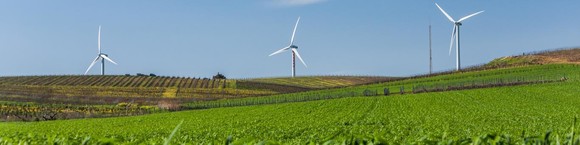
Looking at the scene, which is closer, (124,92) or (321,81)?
(124,92)

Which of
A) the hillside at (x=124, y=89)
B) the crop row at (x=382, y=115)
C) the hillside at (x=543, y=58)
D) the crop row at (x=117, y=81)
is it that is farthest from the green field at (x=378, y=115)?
the crop row at (x=117, y=81)

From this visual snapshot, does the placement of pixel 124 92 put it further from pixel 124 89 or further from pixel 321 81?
pixel 321 81

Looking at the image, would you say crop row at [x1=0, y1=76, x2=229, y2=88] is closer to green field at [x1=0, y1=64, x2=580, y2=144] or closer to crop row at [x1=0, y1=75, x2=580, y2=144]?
green field at [x1=0, y1=64, x2=580, y2=144]

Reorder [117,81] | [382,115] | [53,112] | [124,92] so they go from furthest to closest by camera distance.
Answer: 1. [117,81]
2. [124,92]
3. [53,112]
4. [382,115]

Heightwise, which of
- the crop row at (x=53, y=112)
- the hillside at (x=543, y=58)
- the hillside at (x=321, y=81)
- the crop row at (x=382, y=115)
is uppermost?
the hillside at (x=543, y=58)

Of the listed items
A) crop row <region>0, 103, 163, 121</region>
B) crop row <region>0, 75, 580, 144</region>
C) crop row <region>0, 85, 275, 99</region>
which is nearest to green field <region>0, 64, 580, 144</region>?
crop row <region>0, 75, 580, 144</region>

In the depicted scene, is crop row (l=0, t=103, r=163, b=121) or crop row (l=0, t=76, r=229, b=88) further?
crop row (l=0, t=76, r=229, b=88)

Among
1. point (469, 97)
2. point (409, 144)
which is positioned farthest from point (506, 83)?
point (409, 144)

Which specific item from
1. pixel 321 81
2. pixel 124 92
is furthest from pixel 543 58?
pixel 124 92

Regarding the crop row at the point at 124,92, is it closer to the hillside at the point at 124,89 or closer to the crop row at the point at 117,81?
the hillside at the point at 124,89

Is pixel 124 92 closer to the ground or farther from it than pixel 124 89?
closer to the ground

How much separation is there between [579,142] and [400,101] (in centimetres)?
6540

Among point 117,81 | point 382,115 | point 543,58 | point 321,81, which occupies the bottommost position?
point 382,115

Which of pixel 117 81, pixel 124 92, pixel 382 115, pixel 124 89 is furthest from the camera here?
pixel 117 81
